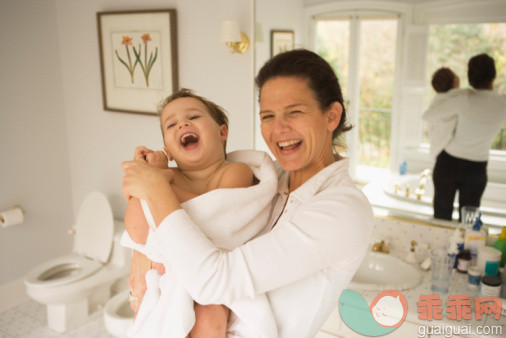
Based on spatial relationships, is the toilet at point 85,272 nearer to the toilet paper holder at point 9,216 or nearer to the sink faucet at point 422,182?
the toilet paper holder at point 9,216

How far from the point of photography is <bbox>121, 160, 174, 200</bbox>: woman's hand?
93 centimetres

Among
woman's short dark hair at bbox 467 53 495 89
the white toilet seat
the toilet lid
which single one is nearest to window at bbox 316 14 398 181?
woman's short dark hair at bbox 467 53 495 89

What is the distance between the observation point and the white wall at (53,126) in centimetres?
298

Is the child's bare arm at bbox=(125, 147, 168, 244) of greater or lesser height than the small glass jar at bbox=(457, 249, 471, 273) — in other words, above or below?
above

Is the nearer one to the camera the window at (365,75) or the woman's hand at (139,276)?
the woman's hand at (139,276)

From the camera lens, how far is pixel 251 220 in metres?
1.08

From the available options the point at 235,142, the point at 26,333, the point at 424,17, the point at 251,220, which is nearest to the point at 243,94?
the point at 235,142

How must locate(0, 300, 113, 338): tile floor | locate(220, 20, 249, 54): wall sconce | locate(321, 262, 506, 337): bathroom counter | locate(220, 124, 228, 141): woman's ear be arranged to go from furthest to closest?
locate(0, 300, 113, 338): tile floor, locate(220, 20, 249, 54): wall sconce, locate(321, 262, 506, 337): bathroom counter, locate(220, 124, 228, 141): woman's ear

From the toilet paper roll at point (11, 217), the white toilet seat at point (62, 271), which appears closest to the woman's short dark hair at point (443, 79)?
the white toilet seat at point (62, 271)

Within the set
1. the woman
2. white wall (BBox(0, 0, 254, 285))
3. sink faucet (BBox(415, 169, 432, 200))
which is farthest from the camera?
white wall (BBox(0, 0, 254, 285))

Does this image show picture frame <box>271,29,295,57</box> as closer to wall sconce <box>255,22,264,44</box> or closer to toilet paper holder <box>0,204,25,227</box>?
wall sconce <box>255,22,264,44</box>

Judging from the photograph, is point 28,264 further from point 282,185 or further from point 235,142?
point 282,185

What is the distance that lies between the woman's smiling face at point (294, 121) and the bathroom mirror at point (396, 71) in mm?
1074

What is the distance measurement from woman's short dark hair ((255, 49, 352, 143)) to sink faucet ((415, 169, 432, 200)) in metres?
1.16
